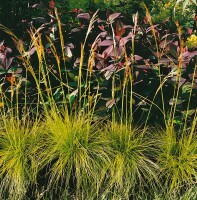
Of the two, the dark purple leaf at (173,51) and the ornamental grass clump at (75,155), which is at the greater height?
the dark purple leaf at (173,51)

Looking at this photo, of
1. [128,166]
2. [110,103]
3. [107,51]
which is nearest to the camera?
[128,166]

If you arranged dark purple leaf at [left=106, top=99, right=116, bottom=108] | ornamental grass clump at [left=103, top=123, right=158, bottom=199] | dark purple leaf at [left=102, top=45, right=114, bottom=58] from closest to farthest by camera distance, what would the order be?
ornamental grass clump at [left=103, top=123, right=158, bottom=199]
dark purple leaf at [left=106, top=99, right=116, bottom=108]
dark purple leaf at [left=102, top=45, right=114, bottom=58]

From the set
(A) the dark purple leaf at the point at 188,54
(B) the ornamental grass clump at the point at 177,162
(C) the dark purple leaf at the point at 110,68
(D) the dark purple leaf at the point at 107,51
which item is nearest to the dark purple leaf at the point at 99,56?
(D) the dark purple leaf at the point at 107,51

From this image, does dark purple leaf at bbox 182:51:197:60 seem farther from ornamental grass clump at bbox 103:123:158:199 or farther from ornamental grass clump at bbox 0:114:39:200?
ornamental grass clump at bbox 0:114:39:200

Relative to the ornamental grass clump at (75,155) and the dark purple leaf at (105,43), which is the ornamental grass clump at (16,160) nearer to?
the ornamental grass clump at (75,155)

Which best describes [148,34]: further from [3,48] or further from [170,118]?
[3,48]

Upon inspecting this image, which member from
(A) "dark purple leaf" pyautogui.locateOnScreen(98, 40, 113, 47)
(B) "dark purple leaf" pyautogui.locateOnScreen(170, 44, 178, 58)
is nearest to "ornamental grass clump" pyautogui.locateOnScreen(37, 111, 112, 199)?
(A) "dark purple leaf" pyautogui.locateOnScreen(98, 40, 113, 47)

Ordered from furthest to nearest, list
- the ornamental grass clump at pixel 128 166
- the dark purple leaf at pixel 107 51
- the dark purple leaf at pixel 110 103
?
the dark purple leaf at pixel 107 51 → the dark purple leaf at pixel 110 103 → the ornamental grass clump at pixel 128 166

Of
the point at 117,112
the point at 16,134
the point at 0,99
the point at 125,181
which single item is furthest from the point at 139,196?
the point at 0,99

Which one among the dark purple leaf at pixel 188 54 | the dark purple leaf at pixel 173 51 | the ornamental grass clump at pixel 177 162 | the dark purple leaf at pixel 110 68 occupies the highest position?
Answer: the dark purple leaf at pixel 173 51

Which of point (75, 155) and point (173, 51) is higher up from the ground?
point (173, 51)

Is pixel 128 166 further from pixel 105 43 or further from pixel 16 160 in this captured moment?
pixel 105 43

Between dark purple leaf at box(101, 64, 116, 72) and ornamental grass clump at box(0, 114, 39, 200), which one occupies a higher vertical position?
dark purple leaf at box(101, 64, 116, 72)

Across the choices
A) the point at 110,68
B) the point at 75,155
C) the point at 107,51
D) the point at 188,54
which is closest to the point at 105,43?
the point at 107,51
